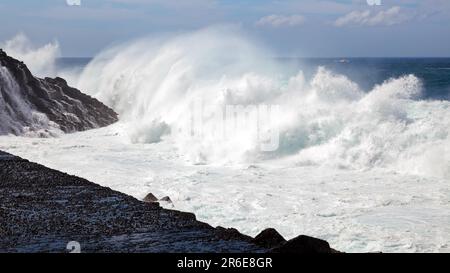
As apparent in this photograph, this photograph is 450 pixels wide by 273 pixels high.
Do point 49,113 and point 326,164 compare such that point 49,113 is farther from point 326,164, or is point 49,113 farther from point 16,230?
point 16,230

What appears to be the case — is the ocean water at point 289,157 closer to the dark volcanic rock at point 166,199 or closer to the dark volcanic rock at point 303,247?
the dark volcanic rock at point 166,199

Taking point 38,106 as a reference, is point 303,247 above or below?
below

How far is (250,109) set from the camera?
2327cm

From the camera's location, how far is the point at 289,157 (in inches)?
725

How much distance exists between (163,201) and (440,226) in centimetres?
478

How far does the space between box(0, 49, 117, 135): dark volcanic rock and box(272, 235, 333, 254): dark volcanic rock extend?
64.1 feet

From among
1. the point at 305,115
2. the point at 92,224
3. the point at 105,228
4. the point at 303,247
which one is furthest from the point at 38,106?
the point at 303,247

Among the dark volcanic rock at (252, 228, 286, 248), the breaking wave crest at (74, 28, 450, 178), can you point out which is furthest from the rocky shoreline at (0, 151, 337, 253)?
the breaking wave crest at (74, 28, 450, 178)

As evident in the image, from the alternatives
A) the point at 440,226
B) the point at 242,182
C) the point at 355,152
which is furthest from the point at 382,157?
the point at 440,226

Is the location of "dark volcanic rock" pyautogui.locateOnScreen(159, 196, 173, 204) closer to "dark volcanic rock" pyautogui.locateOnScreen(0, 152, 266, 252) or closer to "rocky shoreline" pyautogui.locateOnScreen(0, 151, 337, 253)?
"dark volcanic rock" pyautogui.locateOnScreen(0, 152, 266, 252)

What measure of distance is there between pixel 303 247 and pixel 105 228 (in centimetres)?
196

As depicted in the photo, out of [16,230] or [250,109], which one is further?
[250,109]

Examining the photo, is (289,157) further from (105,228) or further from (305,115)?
(105,228)

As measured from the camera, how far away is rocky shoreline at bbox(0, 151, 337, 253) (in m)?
5.34
